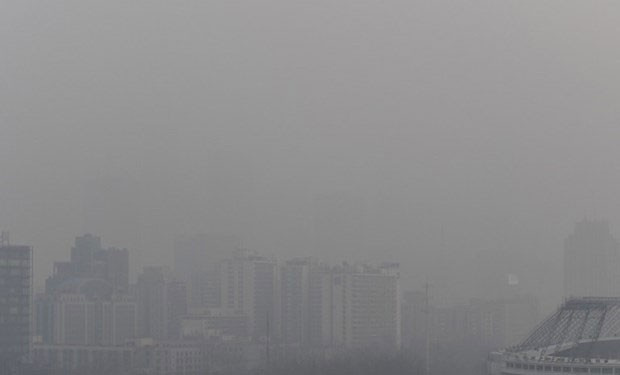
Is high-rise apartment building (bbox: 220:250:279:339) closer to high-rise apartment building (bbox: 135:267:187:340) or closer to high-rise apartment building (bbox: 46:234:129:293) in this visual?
high-rise apartment building (bbox: 135:267:187:340)

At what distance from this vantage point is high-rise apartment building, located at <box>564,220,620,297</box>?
1285 cm

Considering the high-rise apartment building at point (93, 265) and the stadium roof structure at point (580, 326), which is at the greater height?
the high-rise apartment building at point (93, 265)

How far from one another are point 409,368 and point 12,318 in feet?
13.1

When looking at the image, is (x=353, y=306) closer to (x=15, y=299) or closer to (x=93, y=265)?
(x=93, y=265)

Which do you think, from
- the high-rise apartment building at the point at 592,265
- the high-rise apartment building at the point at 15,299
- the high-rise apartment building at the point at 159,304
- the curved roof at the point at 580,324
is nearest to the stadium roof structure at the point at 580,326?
the curved roof at the point at 580,324

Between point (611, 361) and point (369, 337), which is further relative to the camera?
point (369, 337)

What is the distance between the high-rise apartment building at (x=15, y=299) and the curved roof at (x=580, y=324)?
213 inches

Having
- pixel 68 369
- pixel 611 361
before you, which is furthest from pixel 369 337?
pixel 611 361

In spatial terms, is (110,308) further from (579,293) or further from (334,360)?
(579,293)

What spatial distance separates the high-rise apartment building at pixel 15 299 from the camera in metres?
14.1

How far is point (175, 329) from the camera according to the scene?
1450 cm

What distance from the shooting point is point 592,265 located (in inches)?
517

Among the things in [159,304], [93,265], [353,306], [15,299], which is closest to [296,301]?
[353,306]

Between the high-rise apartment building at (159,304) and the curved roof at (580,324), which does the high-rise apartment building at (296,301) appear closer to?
the high-rise apartment building at (159,304)
